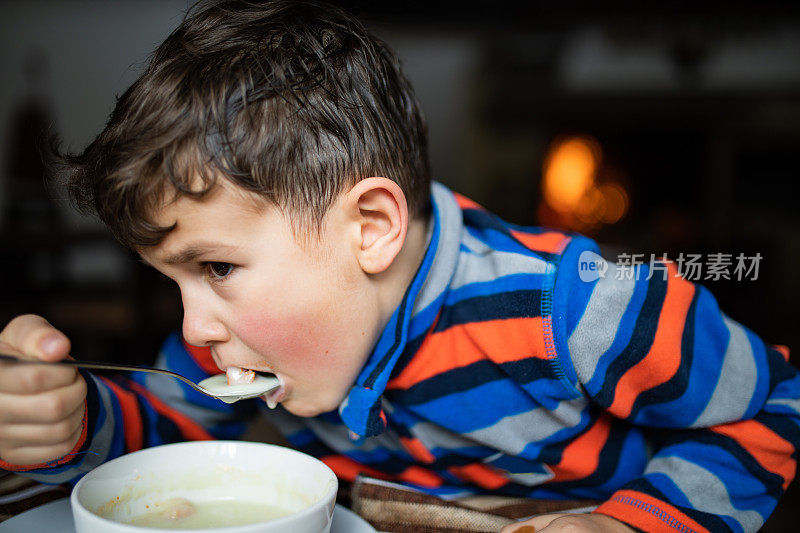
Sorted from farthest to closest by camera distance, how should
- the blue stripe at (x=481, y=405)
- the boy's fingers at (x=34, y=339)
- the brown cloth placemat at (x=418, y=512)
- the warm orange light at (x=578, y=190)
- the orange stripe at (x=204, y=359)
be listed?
the warm orange light at (x=578, y=190), the orange stripe at (x=204, y=359), the blue stripe at (x=481, y=405), the brown cloth placemat at (x=418, y=512), the boy's fingers at (x=34, y=339)

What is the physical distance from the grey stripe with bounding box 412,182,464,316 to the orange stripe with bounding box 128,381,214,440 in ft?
1.14

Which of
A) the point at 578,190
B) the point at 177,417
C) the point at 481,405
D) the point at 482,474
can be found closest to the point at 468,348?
the point at 481,405

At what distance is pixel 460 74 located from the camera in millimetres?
3055

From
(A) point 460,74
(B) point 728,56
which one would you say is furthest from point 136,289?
(B) point 728,56

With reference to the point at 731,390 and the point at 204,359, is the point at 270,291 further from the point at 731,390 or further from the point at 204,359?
the point at 731,390

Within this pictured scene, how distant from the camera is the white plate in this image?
56 cm

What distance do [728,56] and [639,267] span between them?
92.5 inches

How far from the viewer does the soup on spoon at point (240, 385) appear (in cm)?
68

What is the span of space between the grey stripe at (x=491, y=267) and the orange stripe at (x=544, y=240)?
32 millimetres

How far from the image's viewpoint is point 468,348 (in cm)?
77

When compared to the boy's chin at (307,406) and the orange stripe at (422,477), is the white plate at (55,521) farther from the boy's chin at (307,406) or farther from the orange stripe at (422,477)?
the orange stripe at (422,477)

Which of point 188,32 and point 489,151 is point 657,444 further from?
point 489,151

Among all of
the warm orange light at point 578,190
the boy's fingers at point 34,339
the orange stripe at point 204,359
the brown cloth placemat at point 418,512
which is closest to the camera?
the boy's fingers at point 34,339

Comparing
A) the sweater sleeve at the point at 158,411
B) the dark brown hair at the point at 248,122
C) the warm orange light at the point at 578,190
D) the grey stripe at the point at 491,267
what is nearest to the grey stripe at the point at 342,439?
the sweater sleeve at the point at 158,411
